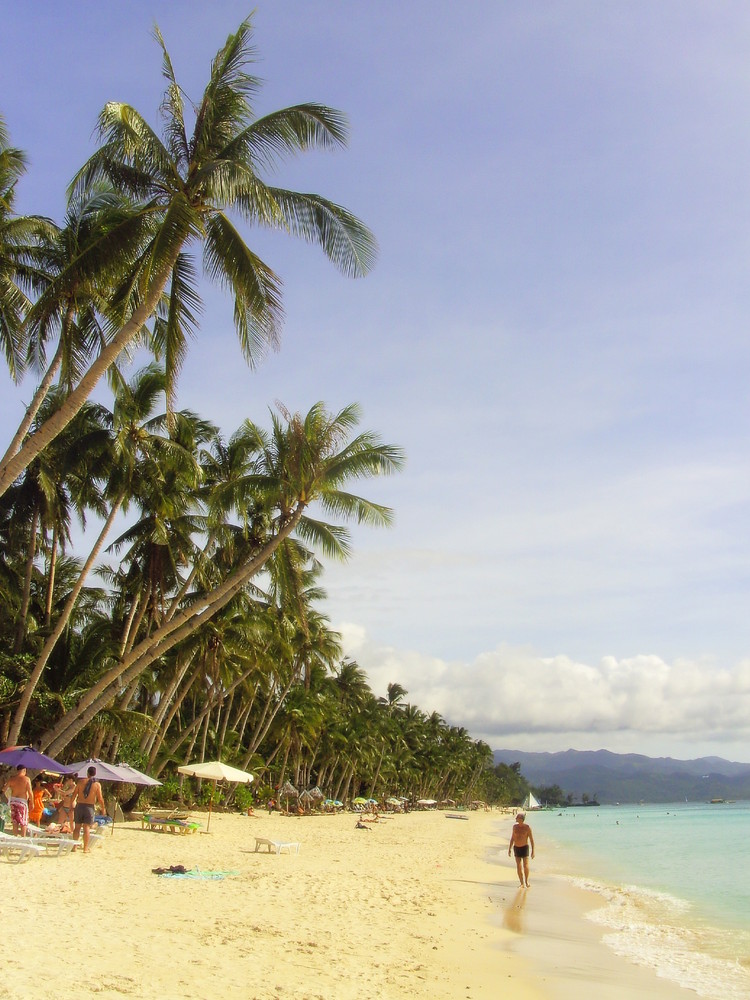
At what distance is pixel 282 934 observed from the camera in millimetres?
8078

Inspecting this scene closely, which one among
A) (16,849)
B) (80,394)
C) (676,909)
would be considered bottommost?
(676,909)

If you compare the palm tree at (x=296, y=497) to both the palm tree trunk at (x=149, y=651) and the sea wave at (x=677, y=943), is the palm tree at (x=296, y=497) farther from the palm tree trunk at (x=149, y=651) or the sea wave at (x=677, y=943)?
the sea wave at (x=677, y=943)

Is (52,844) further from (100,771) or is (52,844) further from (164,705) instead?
(164,705)

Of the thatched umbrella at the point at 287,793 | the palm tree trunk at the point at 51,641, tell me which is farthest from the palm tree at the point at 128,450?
the thatched umbrella at the point at 287,793

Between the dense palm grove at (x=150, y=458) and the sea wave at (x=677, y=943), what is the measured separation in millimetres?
8979

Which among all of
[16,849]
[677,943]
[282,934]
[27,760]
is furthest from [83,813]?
[677,943]

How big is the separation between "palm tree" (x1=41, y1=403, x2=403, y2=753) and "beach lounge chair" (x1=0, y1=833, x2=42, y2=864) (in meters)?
5.62

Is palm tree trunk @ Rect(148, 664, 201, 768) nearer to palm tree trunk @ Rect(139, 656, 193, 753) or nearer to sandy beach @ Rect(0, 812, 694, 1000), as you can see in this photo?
palm tree trunk @ Rect(139, 656, 193, 753)

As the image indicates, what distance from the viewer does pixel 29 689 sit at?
17.3 metres

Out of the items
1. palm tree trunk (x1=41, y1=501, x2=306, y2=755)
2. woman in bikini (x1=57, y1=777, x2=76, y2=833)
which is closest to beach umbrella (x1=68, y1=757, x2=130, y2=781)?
woman in bikini (x1=57, y1=777, x2=76, y2=833)

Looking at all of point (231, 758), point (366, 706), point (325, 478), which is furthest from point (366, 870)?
point (366, 706)

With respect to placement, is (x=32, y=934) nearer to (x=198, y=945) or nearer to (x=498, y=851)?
(x=198, y=945)

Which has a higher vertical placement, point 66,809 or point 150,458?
point 150,458

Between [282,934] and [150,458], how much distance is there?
523 inches
